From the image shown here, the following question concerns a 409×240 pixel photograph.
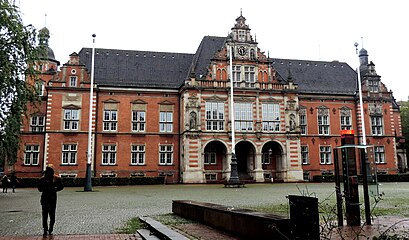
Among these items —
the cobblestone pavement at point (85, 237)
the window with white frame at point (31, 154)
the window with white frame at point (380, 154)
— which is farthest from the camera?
the window with white frame at point (380, 154)

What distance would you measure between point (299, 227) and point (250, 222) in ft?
4.72

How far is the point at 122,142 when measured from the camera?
4000cm

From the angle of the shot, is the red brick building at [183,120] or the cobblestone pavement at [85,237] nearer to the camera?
the cobblestone pavement at [85,237]

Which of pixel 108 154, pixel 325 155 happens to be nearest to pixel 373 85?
pixel 325 155

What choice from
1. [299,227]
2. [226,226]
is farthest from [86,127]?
[299,227]

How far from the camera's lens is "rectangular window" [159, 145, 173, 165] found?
1604 inches

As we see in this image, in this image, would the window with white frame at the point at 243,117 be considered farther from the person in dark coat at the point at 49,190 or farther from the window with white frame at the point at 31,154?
the person in dark coat at the point at 49,190

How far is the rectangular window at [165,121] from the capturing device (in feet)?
135

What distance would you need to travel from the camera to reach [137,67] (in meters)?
43.2

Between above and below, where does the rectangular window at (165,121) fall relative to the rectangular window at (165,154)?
above

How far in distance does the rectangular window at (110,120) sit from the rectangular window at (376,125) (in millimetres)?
30403

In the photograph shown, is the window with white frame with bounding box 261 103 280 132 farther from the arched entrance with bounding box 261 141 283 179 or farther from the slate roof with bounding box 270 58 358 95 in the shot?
the slate roof with bounding box 270 58 358 95

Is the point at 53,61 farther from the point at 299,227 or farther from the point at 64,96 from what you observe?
the point at 299,227

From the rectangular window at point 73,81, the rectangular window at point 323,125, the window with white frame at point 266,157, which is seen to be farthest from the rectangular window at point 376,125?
the rectangular window at point 73,81
